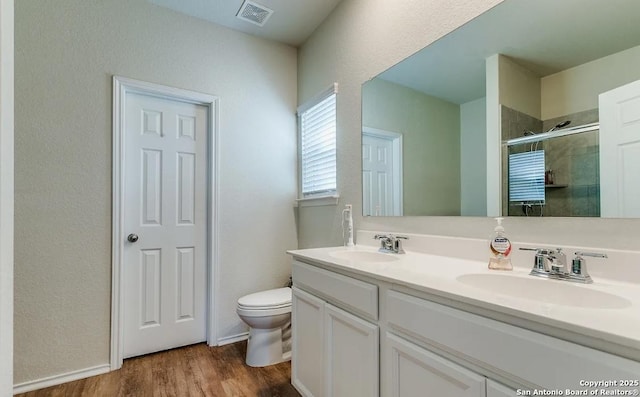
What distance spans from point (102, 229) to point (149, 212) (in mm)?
319

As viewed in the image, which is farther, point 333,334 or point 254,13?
point 254,13

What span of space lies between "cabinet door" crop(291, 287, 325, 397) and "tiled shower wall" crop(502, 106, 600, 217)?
3.33ft

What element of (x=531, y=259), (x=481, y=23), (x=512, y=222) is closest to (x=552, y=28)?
(x=481, y=23)

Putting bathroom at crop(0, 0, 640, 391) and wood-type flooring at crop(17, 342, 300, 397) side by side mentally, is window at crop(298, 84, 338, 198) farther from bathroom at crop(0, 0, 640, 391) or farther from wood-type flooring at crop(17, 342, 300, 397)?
wood-type flooring at crop(17, 342, 300, 397)

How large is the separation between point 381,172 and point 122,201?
1819 millimetres

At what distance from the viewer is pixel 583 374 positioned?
1.90ft

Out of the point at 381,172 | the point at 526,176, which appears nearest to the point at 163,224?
the point at 381,172

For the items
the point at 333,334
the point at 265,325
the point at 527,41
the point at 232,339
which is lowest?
the point at 232,339

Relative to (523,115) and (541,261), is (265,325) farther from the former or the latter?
(523,115)

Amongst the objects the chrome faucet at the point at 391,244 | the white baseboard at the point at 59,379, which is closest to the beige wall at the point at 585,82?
the chrome faucet at the point at 391,244

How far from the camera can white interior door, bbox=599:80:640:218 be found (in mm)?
931

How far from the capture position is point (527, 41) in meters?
1.20

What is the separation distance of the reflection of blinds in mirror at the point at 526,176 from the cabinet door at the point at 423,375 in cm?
75

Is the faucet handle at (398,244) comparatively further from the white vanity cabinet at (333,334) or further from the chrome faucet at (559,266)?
the chrome faucet at (559,266)
